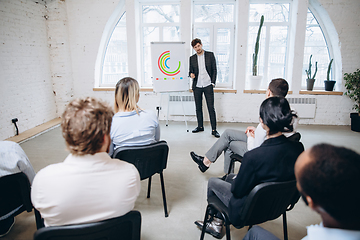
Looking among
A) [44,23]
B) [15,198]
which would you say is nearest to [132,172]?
[15,198]

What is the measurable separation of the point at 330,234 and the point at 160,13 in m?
5.50

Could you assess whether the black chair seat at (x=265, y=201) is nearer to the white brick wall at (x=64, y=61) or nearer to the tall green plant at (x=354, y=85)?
the white brick wall at (x=64, y=61)

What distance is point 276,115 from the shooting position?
4.59ft

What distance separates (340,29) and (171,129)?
3.88m

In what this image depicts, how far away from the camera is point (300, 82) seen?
16.4 feet

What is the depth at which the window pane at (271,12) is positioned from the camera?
5.13 meters

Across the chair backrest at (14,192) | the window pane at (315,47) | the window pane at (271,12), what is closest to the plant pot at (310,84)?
the window pane at (315,47)

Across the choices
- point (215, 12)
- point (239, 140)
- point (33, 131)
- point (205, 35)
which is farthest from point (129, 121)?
point (215, 12)

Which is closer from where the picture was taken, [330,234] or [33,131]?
[330,234]

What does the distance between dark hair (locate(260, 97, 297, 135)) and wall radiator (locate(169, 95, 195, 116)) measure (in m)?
3.83

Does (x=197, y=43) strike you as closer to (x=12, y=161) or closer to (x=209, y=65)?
(x=209, y=65)

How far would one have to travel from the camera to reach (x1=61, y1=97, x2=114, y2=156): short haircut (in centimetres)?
90

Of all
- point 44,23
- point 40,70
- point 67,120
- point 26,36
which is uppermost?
point 44,23

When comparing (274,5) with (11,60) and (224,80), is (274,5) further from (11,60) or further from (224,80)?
(11,60)
